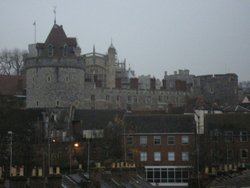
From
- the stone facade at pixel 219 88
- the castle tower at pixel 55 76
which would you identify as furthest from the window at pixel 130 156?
the stone facade at pixel 219 88

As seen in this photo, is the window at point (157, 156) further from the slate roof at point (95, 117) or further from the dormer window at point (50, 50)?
the dormer window at point (50, 50)

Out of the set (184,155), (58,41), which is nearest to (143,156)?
(184,155)

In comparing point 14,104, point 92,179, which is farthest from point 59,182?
point 14,104

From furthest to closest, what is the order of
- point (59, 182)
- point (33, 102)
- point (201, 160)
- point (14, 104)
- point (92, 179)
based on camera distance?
point (33, 102) → point (14, 104) → point (201, 160) → point (92, 179) → point (59, 182)

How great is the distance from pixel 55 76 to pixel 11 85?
1335cm

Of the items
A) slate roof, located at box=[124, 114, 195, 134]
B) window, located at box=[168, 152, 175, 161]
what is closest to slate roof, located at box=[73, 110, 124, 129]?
slate roof, located at box=[124, 114, 195, 134]

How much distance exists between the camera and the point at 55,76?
76.4 meters

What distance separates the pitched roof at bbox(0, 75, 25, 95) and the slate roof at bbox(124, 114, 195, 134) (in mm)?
24797

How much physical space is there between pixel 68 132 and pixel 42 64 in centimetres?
1143

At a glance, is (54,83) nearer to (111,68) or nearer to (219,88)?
(111,68)

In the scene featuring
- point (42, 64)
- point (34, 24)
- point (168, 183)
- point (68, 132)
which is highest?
point (34, 24)

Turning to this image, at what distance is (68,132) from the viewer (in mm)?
69312

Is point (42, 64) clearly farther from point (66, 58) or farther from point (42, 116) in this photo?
point (42, 116)

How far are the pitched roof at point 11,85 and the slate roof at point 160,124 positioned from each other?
2480 cm
